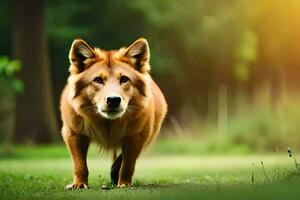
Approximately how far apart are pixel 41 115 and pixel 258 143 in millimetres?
4690

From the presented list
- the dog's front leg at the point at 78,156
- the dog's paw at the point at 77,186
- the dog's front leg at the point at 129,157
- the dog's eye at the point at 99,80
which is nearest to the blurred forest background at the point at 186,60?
the dog's front leg at the point at 129,157

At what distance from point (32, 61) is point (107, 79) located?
11152 millimetres

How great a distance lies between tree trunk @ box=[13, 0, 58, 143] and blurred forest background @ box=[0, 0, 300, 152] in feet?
0.07

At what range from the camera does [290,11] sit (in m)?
22.6

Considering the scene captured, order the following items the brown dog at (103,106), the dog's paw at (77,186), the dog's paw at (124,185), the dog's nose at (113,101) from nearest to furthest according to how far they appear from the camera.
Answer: the dog's nose at (113,101), the brown dog at (103,106), the dog's paw at (77,186), the dog's paw at (124,185)

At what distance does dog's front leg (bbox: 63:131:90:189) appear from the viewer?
784 centimetres

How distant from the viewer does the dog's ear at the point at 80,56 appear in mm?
7848

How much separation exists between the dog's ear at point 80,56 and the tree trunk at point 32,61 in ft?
34.0

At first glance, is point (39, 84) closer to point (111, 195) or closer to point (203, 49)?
point (203, 49)

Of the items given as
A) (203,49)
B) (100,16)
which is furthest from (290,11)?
(100,16)

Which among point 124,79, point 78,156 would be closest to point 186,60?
A: point 78,156

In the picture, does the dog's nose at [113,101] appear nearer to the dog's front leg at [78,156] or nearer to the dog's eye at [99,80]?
the dog's eye at [99,80]

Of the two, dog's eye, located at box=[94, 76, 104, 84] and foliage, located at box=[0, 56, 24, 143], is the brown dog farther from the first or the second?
foliage, located at box=[0, 56, 24, 143]

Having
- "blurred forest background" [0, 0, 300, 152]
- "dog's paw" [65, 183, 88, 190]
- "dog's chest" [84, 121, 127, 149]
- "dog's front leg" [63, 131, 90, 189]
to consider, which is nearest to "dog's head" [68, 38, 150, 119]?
"dog's chest" [84, 121, 127, 149]
